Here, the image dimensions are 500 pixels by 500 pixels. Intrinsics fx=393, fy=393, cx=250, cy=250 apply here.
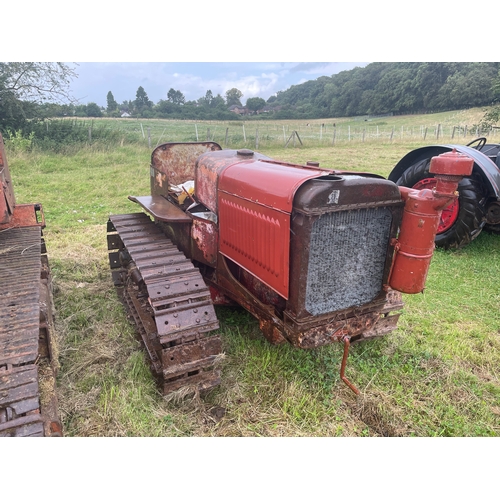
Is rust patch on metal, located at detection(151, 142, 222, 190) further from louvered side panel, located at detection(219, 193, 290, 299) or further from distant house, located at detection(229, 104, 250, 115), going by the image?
distant house, located at detection(229, 104, 250, 115)

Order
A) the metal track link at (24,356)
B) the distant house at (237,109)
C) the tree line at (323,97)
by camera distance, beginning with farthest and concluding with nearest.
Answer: the distant house at (237,109) → the tree line at (323,97) → the metal track link at (24,356)

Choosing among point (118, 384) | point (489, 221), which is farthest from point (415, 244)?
point (489, 221)

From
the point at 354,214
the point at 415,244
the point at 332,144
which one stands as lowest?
the point at 332,144

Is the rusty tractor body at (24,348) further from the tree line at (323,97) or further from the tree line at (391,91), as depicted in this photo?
the tree line at (391,91)

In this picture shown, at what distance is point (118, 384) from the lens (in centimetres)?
291

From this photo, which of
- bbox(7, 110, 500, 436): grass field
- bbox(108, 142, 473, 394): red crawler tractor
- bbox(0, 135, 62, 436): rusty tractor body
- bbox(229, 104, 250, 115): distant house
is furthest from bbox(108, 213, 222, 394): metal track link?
bbox(229, 104, 250, 115): distant house

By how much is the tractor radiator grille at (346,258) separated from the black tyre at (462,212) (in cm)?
313

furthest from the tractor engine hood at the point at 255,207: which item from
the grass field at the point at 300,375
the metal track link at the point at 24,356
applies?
the metal track link at the point at 24,356

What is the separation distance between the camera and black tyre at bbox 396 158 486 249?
5.26 metres

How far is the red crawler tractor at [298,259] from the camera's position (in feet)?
7.85

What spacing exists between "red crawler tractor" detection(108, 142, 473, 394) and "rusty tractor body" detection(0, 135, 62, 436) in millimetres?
712

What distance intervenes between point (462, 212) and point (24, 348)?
532 cm

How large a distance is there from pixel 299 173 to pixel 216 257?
124 cm
